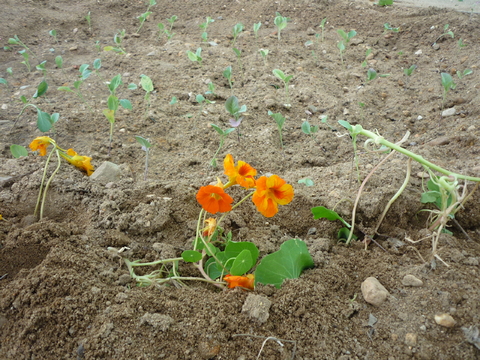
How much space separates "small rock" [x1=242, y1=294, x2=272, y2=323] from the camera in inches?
38.4

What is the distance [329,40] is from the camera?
316 cm

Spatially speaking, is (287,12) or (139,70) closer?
(139,70)

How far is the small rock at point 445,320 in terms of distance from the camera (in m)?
0.93

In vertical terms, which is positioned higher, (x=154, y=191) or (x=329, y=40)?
(x=329, y=40)

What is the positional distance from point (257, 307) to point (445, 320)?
469mm

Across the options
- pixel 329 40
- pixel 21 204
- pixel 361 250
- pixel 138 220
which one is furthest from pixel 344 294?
pixel 329 40

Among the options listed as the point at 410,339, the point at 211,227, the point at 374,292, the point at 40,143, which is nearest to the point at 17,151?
the point at 40,143

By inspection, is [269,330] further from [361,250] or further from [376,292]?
[361,250]

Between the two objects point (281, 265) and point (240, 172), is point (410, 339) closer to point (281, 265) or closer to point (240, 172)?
point (281, 265)

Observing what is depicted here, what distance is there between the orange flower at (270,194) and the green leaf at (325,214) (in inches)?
7.1

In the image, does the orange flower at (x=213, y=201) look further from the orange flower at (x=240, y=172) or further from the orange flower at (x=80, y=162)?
the orange flower at (x=80, y=162)

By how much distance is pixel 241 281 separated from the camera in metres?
1.10

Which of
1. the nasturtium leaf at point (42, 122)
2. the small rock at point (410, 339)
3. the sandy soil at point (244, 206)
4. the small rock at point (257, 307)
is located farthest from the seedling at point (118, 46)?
the small rock at point (410, 339)

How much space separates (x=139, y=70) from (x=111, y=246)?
176 cm
